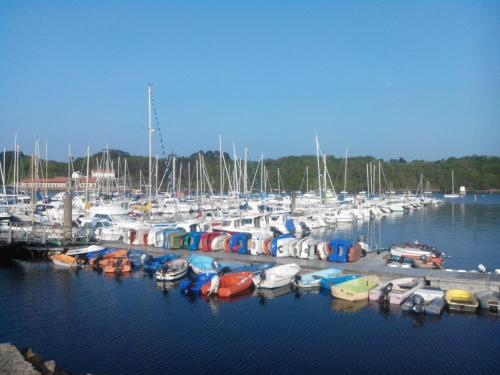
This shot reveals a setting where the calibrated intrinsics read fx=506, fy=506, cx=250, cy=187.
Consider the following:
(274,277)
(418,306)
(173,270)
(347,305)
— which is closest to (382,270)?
(347,305)

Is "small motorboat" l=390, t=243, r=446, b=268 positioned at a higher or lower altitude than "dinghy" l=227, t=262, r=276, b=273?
higher

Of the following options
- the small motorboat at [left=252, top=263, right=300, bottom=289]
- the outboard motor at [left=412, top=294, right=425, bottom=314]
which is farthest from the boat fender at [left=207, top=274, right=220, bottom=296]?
the outboard motor at [left=412, top=294, right=425, bottom=314]

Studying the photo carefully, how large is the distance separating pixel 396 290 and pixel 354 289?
6.02 ft

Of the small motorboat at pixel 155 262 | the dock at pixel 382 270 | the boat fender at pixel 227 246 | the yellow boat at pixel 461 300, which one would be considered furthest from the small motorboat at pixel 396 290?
the small motorboat at pixel 155 262

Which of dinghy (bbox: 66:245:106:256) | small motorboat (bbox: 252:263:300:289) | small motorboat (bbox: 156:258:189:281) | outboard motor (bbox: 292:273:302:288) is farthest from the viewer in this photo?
dinghy (bbox: 66:245:106:256)

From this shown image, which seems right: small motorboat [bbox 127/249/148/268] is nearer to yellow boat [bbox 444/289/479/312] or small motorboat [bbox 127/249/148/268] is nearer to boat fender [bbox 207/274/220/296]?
boat fender [bbox 207/274/220/296]

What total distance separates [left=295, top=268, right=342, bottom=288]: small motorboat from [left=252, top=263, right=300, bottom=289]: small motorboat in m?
0.48

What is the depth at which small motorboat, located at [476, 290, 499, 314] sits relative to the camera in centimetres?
2058

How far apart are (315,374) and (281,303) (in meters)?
7.75

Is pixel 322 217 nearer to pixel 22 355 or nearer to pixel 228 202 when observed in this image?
pixel 228 202

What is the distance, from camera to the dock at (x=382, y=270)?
2309 cm

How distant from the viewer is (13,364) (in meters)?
13.0

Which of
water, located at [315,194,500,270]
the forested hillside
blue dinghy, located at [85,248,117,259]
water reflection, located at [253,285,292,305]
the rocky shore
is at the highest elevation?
the forested hillside

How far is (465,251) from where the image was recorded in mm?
38750
